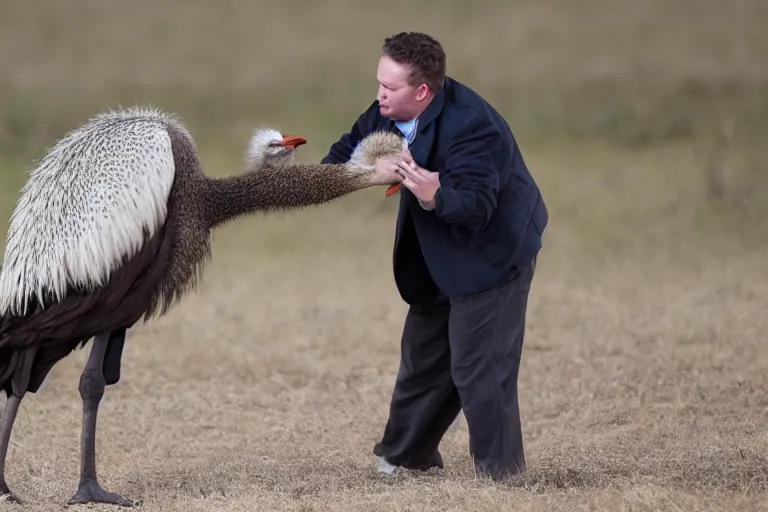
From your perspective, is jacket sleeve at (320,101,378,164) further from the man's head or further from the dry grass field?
the dry grass field

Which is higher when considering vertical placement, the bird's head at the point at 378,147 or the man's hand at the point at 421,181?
the bird's head at the point at 378,147

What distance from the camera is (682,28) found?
15.4 meters

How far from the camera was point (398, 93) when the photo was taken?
194 inches

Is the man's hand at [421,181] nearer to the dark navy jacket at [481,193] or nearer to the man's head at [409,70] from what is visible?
the dark navy jacket at [481,193]

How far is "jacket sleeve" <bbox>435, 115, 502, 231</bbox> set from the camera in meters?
4.77

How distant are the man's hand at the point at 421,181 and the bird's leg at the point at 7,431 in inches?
63.0

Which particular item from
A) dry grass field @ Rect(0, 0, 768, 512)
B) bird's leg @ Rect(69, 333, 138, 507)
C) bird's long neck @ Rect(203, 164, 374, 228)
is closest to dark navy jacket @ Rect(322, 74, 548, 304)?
bird's long neck @ Rect(203, 164, 374, 228)

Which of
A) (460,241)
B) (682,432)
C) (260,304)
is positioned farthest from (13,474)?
(260,304)

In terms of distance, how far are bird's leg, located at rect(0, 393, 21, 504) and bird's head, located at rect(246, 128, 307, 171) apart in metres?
1.22

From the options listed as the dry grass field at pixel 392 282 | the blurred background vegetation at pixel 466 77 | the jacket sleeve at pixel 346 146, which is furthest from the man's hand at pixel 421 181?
the blurred background vegetation at pixel 466 77

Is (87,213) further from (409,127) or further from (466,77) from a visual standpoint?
(466,77)

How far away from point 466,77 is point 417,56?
1002 cm

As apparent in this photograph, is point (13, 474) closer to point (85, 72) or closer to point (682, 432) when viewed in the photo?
point (682, 432)

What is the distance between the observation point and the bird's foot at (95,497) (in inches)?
195
